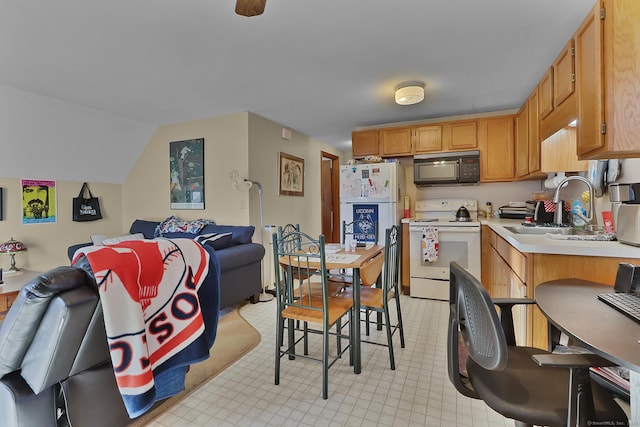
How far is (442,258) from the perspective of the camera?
3654 millimetres

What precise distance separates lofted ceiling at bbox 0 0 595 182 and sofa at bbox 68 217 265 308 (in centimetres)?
146

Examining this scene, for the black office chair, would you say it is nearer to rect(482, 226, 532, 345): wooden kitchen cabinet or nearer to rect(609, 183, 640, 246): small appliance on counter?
rect(482, 226, 532, 345): wooden kitchen cabinet

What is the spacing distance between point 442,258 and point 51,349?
3.47 m

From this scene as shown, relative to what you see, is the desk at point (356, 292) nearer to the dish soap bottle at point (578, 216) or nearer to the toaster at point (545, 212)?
the dish soap bottle at point (578, 216)

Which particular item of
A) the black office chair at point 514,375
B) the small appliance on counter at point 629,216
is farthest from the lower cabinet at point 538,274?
the black office chair at point 514,375

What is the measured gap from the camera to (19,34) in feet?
7.03

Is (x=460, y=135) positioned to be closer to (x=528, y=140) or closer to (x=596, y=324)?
(x=528, y=140)

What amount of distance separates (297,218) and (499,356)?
4.27 meters

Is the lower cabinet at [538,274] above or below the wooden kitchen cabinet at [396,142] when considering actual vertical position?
below

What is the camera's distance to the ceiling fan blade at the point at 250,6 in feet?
4.66

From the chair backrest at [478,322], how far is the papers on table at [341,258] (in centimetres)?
95


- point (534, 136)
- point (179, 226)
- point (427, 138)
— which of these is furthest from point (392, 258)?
point (179, 226)

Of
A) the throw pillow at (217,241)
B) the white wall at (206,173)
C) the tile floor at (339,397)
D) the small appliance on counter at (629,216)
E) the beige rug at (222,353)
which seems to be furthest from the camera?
the white wall at (206,173)

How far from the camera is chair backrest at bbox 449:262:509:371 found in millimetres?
908
